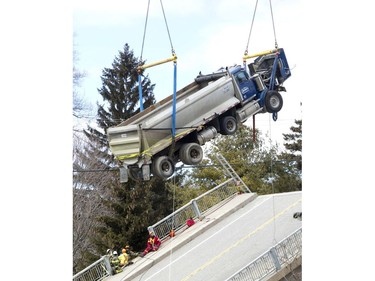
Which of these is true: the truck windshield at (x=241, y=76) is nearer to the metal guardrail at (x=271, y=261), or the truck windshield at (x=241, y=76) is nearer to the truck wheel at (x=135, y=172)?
the truck wheel at (x=135, y=172)

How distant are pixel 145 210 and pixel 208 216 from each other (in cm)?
86

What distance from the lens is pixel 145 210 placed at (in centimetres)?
529

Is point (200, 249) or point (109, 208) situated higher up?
point (109, 208)

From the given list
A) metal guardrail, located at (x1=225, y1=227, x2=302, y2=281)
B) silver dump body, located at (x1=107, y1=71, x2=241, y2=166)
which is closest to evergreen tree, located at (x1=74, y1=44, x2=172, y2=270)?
metal guardrail, located at (x1=225, y1=227, x2=302, y2=281)

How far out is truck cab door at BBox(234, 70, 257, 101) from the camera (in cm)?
369

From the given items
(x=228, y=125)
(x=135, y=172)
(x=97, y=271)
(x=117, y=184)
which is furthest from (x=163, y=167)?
(x=97, y=271)

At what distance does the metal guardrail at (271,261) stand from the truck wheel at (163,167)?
1703 millimetres

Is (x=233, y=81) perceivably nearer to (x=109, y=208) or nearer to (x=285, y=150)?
(x=285, y=150)

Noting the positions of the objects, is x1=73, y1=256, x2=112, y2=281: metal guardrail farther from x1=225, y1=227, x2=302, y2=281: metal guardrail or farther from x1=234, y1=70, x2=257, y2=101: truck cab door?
x1=234, y1=70, x2=257, y2=101: truck cab door

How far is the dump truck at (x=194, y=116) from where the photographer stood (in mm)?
3527

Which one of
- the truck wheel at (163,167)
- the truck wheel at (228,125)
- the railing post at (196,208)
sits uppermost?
the truck wheel at (228,125)

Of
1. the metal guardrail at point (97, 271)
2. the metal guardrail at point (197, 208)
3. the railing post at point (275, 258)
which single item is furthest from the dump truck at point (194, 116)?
the metal guardrail at point (97, 271)
